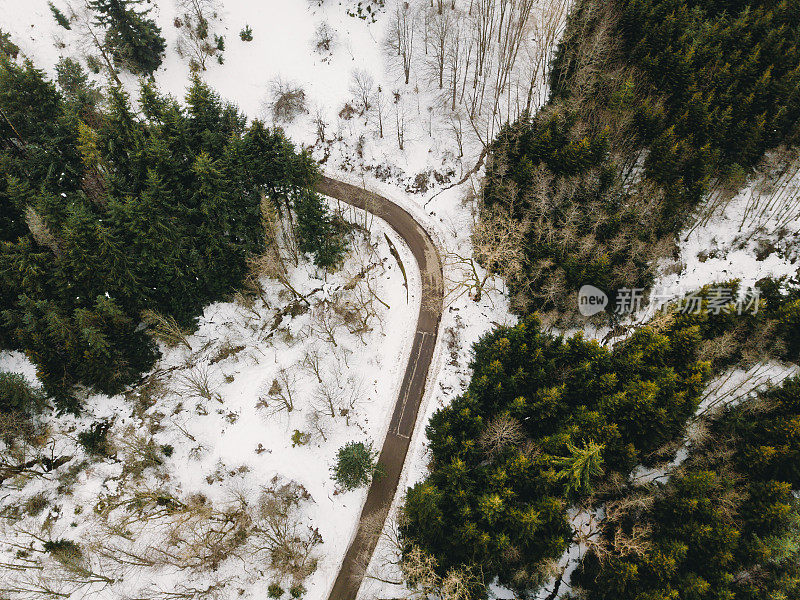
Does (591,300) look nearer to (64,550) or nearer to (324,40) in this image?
(324,40)

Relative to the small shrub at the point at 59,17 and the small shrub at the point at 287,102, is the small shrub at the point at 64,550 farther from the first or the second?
the small shrub at the point at 59,17

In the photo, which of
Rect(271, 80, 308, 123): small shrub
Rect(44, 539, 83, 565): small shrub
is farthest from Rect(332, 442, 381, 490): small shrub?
Rect(271, 80, 308, 123): small shrub

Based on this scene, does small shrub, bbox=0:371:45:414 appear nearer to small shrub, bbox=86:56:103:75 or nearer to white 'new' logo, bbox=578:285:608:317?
small shrub, bbox=86:56:103:75

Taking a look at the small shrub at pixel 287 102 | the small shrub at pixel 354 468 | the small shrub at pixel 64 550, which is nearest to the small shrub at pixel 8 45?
the small shrub at pixel 287 102

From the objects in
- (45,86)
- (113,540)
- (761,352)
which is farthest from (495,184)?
(113,540)

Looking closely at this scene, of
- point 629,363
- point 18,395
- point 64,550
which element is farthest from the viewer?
point 18,395

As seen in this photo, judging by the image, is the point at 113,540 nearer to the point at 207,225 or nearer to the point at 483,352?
the point at 207,225

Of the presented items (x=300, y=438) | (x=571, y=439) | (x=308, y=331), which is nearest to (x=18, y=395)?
(x=300, y=438)
